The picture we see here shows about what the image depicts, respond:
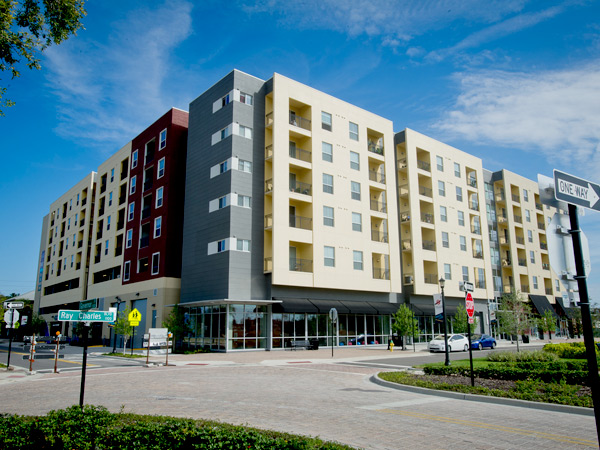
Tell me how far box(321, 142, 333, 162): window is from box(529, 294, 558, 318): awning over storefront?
3781 cm

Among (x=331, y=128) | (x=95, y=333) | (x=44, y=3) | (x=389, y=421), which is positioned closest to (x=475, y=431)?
(x=389, y=421)

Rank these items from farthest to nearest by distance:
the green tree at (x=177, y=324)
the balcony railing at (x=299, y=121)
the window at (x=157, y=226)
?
1. the window at (x=157, y=226)
2. the balcony railing at (x=299, y=121)
3. the green tree at (x=177, y=324)

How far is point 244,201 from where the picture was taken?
120 feet

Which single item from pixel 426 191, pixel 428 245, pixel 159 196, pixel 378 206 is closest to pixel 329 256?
pixel 378 206

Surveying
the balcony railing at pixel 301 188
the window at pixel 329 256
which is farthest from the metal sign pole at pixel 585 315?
the window at pixel 329 256

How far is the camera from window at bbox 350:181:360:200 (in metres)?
42.7

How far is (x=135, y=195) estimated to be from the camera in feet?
166

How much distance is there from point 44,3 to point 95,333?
163ft

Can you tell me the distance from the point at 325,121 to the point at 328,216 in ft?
29.8

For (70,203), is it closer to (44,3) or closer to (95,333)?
(95,333)

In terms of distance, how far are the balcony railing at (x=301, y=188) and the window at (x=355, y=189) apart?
5.12 m

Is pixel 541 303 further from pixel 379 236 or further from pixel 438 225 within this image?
pixel 379 236

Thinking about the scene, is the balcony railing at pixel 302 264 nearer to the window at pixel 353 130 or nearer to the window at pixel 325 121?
the window at pixel 325 121

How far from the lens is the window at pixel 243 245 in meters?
35.6
